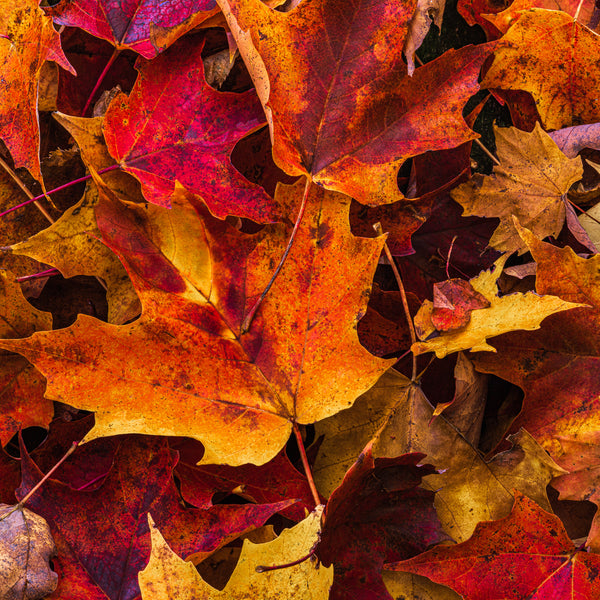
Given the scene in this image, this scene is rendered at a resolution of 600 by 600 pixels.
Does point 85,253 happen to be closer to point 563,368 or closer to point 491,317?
point 491,317

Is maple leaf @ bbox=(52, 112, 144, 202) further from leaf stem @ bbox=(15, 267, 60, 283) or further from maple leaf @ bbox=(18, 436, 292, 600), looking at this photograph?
maple leaf @ bbox=(18, 436, 292, 600)

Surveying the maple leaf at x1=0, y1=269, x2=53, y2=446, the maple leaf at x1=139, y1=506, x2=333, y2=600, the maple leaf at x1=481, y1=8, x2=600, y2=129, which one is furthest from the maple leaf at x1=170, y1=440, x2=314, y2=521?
the maple leaf at x1=481, y1=8, x2=600, y2=129

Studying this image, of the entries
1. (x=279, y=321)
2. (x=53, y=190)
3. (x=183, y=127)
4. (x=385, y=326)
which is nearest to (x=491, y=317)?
(x=385, y=326)

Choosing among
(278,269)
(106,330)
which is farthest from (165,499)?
(278,269)

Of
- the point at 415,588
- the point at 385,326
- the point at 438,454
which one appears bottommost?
the point at 415,588

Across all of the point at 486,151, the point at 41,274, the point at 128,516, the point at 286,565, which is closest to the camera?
the point at 286,565

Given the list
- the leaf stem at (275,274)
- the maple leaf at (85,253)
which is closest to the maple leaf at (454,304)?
the leaf stem at (275,274)
